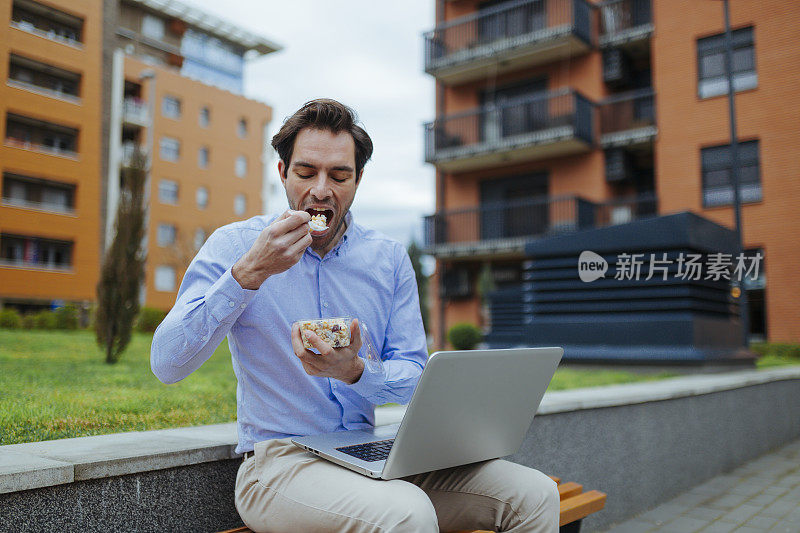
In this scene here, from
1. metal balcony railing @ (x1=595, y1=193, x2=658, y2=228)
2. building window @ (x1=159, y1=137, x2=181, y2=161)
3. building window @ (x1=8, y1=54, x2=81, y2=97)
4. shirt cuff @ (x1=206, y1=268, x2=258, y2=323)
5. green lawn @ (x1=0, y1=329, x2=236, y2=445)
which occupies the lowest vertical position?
green lawn @ (x1=0, y1=329, x2=236, y2=445)

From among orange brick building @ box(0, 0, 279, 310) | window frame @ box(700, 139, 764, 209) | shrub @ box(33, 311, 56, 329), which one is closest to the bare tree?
orange brick building @ box(0, 0, 279, 310)

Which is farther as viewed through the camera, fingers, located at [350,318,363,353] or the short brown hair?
the short brown hair

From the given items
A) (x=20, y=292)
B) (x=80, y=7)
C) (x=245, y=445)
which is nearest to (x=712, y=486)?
(x=245, y=445)

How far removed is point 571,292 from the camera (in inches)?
307

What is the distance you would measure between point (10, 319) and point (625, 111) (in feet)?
53.0

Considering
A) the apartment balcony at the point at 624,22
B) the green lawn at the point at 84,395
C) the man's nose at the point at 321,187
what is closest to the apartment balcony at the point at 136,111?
the green lawn at the point at 84,395

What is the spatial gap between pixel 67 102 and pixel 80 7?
0.57 metres

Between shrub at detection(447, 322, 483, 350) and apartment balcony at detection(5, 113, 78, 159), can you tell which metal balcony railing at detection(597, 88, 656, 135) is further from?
apartment balcony at detection(5, 113, 78, 159)

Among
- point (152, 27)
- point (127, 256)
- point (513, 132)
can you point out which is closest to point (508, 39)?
point (513, 132)

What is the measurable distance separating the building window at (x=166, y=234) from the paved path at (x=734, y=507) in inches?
1142

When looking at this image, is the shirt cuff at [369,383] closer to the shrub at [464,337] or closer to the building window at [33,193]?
the building window at [33,193]

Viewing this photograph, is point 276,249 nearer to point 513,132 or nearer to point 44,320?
point 44,320

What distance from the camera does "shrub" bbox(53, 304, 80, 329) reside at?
4.82 m

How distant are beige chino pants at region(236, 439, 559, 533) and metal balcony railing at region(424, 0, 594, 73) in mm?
16657
